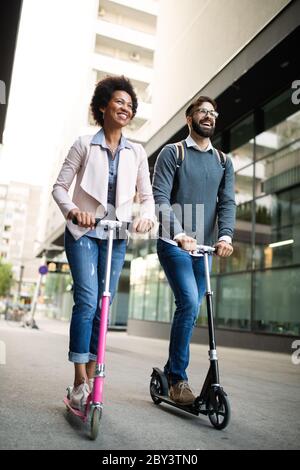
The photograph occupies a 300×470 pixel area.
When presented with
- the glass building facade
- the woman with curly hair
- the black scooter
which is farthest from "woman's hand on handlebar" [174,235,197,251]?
the glass building facade

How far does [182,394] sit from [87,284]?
1.05 meters

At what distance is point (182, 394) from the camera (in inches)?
129

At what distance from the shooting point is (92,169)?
A: 10.3 ft

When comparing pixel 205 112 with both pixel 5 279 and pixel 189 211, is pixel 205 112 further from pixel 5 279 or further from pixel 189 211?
pixel 5 279

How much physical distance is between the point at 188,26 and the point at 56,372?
15375 mm

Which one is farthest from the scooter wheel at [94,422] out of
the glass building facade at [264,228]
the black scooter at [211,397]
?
the glass building facade at [264,228]

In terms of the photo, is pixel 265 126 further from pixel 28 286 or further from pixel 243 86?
pixel 28 286

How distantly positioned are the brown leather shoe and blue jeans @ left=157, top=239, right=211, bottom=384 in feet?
0.18

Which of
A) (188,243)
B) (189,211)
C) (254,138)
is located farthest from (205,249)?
(254,138)

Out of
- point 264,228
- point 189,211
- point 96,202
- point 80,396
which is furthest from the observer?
point 264,228

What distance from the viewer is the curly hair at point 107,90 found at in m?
3.28

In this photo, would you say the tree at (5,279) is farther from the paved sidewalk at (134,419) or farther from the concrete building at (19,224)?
the paved sidewalk at (134,419)

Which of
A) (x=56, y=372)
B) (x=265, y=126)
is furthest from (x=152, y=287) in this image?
(x=56, y=372)

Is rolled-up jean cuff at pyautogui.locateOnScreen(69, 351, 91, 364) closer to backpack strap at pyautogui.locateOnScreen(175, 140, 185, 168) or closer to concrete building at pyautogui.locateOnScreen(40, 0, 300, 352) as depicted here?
backpack strap at pyautogui.locateOnScreen(175, 140, 185, 168)
